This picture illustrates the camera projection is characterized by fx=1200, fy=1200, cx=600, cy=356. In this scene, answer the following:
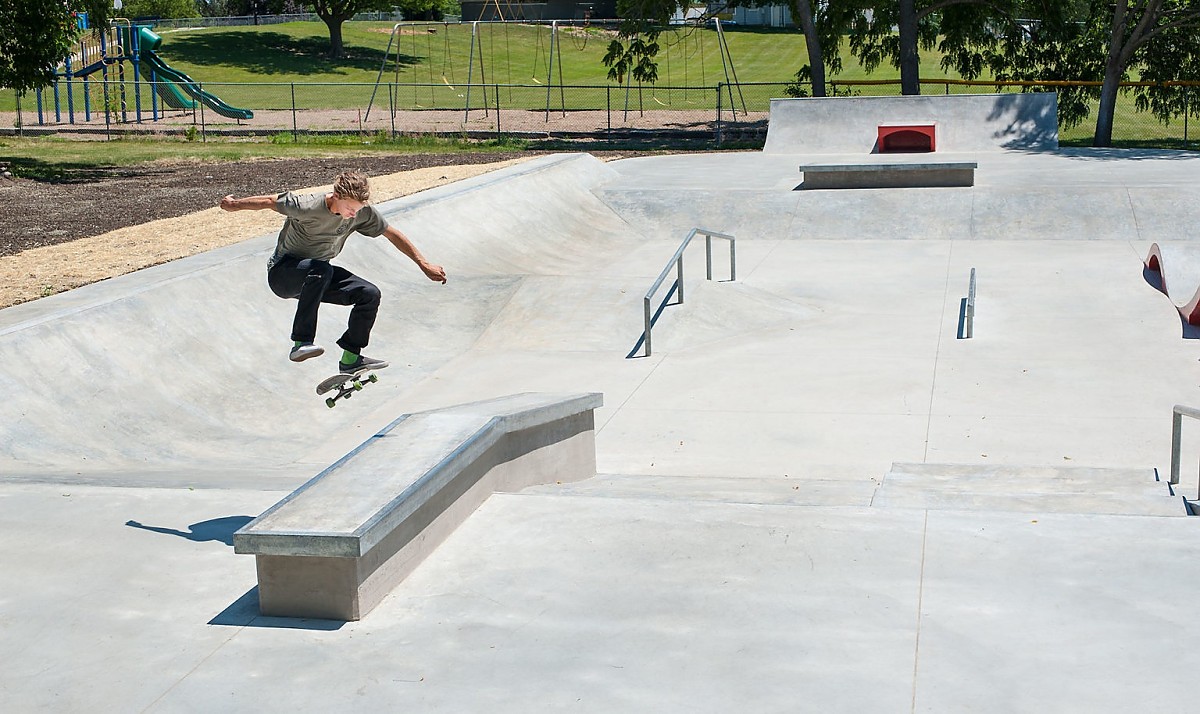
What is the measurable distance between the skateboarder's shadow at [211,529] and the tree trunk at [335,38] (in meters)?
65.5

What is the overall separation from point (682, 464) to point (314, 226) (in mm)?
4133

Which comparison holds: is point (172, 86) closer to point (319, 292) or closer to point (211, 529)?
point (319, 292)

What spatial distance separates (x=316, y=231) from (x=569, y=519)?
2407 mm

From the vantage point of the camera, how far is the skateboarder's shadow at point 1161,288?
43.6 ft

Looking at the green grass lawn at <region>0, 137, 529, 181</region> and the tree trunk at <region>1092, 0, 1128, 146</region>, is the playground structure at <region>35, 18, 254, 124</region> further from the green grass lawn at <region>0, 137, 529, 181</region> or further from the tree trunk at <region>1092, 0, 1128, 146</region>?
the tree trunk at <region>1092, 0, 1128, 146</region>

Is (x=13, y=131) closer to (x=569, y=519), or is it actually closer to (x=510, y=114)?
(x=510, y=114)

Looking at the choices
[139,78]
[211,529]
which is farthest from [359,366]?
[139,78]

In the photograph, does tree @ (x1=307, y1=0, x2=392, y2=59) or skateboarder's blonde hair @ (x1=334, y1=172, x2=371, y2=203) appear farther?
tree @ (x1=307, y1=0, x2=392, y2=59)

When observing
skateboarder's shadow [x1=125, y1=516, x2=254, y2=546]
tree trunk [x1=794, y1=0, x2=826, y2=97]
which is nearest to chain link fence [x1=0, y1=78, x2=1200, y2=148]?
tree trunk [x1=794, y1=0, x2=826, y2=97]

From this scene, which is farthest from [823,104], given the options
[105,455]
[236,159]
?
[105,455]

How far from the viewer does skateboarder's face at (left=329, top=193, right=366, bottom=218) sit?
6.77 meters

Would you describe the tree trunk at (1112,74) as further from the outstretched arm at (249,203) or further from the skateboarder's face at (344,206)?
the outstretched arm at (249,203)

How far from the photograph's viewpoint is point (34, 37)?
912 inches

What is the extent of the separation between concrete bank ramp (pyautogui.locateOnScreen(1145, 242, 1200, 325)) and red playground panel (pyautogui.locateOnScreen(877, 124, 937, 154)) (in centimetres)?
1104
